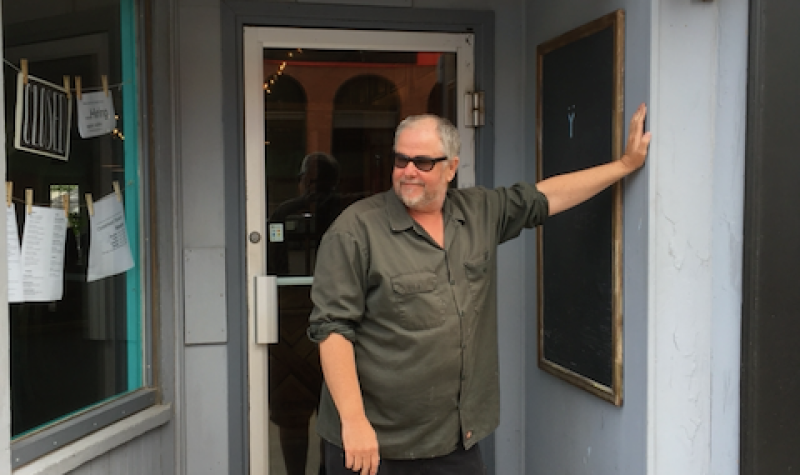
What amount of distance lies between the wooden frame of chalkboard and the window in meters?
1.59

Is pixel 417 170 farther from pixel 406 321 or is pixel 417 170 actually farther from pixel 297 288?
pixel 297 288

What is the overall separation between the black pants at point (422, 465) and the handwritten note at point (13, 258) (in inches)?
41.3

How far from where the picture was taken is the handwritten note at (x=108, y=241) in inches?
100

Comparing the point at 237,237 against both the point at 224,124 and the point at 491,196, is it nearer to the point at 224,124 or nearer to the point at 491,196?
the point at 224,124

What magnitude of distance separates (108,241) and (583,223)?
5.65 feet

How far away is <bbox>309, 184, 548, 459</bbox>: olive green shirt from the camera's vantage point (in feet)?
7.07

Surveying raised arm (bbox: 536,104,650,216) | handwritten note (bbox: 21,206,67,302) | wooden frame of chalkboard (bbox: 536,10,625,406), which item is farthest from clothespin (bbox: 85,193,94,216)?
wooden frame of chalkboard (bbox: 536,10,625,406)

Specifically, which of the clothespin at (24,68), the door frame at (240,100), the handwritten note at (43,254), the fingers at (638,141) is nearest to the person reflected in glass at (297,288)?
the door frame at (240,100)

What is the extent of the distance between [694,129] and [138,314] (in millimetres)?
2121

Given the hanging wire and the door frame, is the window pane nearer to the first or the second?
the hanging wire

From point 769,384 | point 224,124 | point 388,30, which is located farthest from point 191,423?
point 769,384

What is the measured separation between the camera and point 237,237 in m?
2.95

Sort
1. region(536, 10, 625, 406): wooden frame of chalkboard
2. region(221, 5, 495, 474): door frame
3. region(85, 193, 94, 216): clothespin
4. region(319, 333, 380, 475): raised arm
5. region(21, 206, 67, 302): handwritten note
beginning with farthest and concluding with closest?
region(221, 5, 495, 474): door frame < region(85, 193, 94, 216): clothespin < region(536, 10, 625, 406): wooden frame of chalkboard < region(21, 206, 67, 302): handwritten note < region(319, 333, 380, 475): raised arm

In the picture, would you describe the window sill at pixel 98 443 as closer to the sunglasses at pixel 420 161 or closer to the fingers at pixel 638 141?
the sunglasses at pixel 420 161
